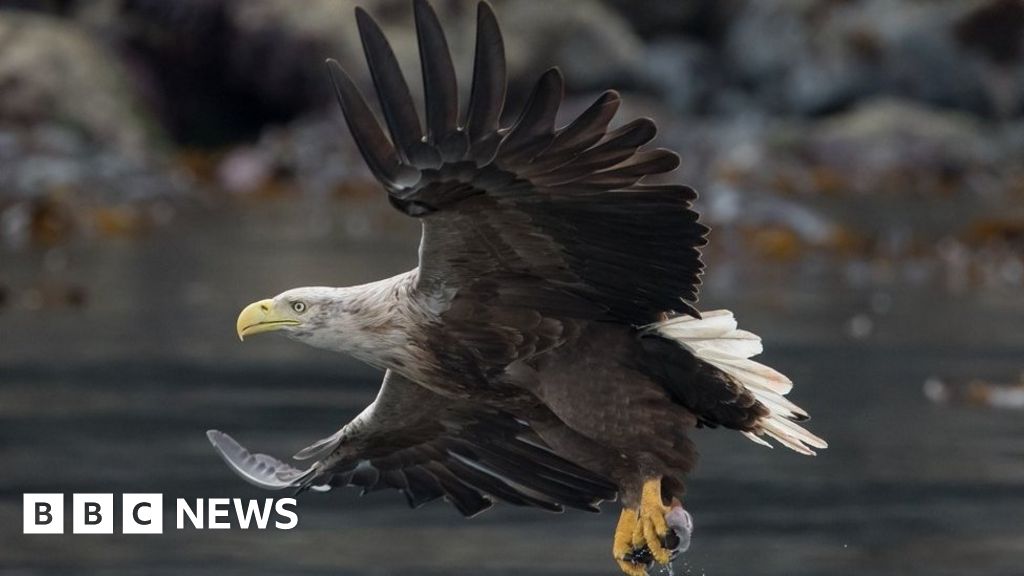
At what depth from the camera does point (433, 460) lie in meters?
6.11

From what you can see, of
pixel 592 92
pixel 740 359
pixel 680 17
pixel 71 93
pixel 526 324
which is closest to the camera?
pixel 526 324

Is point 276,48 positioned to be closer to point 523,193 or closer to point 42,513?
point 42,513

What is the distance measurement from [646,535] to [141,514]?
6.65ft

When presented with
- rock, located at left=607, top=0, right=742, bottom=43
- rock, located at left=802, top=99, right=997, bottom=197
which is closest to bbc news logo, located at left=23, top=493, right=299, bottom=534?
rock, located at left=802, top=99, right=997, bottom=197

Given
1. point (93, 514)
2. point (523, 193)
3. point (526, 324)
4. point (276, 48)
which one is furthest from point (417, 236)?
point (523, 193)

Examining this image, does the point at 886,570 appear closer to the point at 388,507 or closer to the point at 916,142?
the point at 388,507

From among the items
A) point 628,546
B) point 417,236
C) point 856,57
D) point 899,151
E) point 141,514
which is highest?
point 856,57

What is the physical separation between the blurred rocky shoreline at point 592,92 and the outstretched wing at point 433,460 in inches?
558

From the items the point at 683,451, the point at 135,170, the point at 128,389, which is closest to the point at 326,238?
the point at 135,170

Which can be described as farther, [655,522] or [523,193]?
[655,522]

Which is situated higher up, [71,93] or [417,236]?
[71,93]

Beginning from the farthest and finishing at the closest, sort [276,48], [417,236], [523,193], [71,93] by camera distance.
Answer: [276,48]
[71,93]
[417,236]
[523,193]

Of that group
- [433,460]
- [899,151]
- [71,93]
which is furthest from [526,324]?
[899,151]

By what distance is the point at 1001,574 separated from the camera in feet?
20.1
